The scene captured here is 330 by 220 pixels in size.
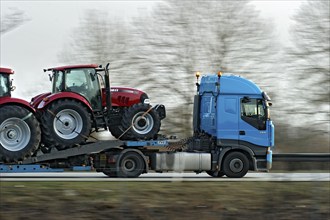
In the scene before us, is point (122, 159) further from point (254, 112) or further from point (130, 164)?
point (254, 112)

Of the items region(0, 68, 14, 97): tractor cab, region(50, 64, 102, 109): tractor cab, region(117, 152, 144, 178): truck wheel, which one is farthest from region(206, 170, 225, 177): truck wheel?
region(0, 68, 14, 97): tractor cab

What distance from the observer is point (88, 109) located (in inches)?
796

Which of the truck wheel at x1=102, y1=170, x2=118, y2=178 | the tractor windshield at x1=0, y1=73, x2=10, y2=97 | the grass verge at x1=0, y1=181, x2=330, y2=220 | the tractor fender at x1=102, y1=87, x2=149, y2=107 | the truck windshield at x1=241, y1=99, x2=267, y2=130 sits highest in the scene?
the tractor windshield at x1=0, y1=73, x2=10, y2=97

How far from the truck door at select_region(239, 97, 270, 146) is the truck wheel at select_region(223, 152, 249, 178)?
1.64 feet

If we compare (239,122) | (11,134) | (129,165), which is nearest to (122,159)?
(129,165)

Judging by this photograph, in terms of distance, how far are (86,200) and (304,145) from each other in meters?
19.2

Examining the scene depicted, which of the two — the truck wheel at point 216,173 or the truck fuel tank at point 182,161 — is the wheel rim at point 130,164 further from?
the truck wheel at point 216,173

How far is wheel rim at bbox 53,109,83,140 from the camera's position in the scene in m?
19.9

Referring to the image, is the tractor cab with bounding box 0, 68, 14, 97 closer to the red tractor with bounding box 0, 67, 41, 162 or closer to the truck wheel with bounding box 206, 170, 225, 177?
the red tractor with bounding box 0, 67, 41, 162

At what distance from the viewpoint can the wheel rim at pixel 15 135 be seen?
1923cm

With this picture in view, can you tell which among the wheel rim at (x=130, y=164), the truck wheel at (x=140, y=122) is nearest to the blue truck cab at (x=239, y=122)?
the truck wheel at (x=140, y=122)

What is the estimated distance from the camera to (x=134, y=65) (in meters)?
32.2

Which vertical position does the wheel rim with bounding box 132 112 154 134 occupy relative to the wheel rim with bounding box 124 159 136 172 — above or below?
above

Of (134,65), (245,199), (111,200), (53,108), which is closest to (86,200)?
(111,200)
